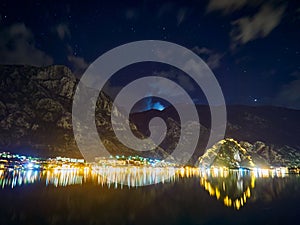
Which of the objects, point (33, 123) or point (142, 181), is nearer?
point (142, 181)

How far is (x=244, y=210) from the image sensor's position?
27.1 m

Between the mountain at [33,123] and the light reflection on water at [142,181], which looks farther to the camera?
the mountain at [33,123]

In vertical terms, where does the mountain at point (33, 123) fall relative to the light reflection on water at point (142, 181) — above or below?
above

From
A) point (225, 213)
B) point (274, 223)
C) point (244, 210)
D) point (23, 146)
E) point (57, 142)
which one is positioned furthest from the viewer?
point (57, 142)

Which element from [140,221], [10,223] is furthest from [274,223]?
[10,223]

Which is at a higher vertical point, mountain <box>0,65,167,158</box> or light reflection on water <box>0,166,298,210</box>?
mountain <box>0,65,167,158</box>

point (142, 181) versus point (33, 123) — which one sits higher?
point (33, 123)

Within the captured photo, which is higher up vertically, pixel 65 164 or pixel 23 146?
pixel 23 146

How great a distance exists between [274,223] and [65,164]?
17001cm

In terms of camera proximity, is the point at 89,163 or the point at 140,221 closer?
the point at 140,221

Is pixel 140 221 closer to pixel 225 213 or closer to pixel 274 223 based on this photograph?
pixel 225 213

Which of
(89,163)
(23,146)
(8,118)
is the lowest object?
(89,163)

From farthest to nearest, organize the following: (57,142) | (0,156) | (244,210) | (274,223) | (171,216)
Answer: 1. (57,142)
2. (0,156)
3. (244,210)
4. (171,216)
5. (274,223)

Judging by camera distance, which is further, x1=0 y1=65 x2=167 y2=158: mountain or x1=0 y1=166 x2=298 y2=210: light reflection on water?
x1=0 y1=65 x2=167 y2=158: mountain
